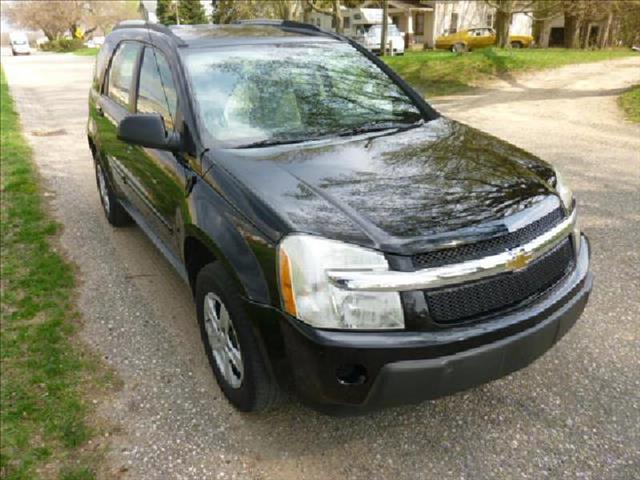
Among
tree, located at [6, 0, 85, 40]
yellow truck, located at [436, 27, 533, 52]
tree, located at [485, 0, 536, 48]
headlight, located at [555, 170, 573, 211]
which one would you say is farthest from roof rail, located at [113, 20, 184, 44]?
tree, located at [6, 0, 85, 40]

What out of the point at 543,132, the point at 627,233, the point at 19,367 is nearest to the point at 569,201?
the point at 627,233

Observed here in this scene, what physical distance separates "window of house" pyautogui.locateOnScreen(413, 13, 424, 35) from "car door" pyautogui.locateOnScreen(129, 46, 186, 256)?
40204 mm

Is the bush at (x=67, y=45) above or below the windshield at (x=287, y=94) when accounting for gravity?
below

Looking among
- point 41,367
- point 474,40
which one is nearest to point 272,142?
point 41,367

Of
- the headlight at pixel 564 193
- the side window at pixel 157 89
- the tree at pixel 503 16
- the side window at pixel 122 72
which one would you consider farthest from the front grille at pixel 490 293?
the tree at pixel 503 16

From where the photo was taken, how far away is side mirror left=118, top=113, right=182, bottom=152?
9.77 ft

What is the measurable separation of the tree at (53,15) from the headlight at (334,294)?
74.6m

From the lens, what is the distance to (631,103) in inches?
422

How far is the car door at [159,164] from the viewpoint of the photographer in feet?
10.5

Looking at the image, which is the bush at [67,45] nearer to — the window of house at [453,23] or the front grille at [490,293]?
the window of house at [453,23]

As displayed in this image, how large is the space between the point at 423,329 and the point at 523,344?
47 centimetres

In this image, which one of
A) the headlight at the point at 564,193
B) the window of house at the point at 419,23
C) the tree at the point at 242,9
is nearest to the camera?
the headlight at the point at 564,193

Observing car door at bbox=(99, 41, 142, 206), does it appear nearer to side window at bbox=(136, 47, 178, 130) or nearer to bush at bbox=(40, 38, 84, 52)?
side window at bbox=(136, 47, 178, 130)

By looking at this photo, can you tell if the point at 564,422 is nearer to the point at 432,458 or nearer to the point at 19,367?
the point at 432,458
